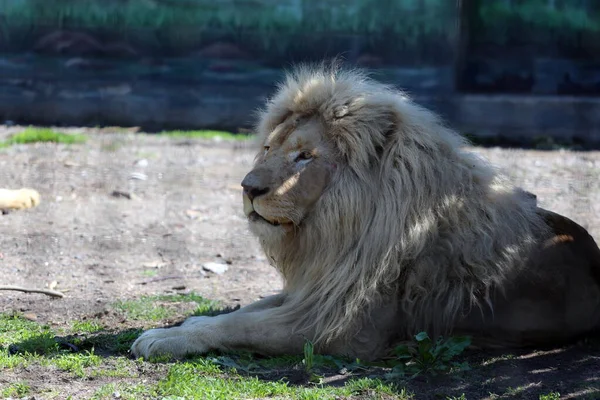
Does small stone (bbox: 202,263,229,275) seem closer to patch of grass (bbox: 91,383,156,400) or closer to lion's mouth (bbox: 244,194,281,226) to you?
lion's mouth (bbox: 244,194,281,226)

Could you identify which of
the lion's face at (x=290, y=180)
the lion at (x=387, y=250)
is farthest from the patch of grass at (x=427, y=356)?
the lion's face at (x=290, y=180)

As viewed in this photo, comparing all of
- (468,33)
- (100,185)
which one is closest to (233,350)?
(100,185)

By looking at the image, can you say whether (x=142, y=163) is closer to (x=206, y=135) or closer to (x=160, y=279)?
(x=206, y=135)

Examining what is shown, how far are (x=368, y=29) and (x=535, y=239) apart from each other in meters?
6.45

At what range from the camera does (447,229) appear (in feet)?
11.6

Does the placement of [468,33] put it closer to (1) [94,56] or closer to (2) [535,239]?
(1) [94,56]

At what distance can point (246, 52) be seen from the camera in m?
9.85

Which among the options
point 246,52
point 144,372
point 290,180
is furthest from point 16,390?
point 246,52

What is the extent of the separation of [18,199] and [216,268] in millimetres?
1815

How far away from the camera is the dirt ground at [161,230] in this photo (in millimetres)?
3521

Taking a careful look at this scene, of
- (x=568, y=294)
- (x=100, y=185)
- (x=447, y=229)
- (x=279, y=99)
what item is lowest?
(x=100, y=185)

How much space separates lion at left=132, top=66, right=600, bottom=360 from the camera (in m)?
3.48

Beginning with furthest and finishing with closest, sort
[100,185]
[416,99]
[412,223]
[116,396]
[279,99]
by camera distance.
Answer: [416,99] < [100,185] < [279,99] < [412,223] < [116,396]

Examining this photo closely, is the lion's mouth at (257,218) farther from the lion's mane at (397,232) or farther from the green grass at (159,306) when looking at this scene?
the green grass at (159,306)
